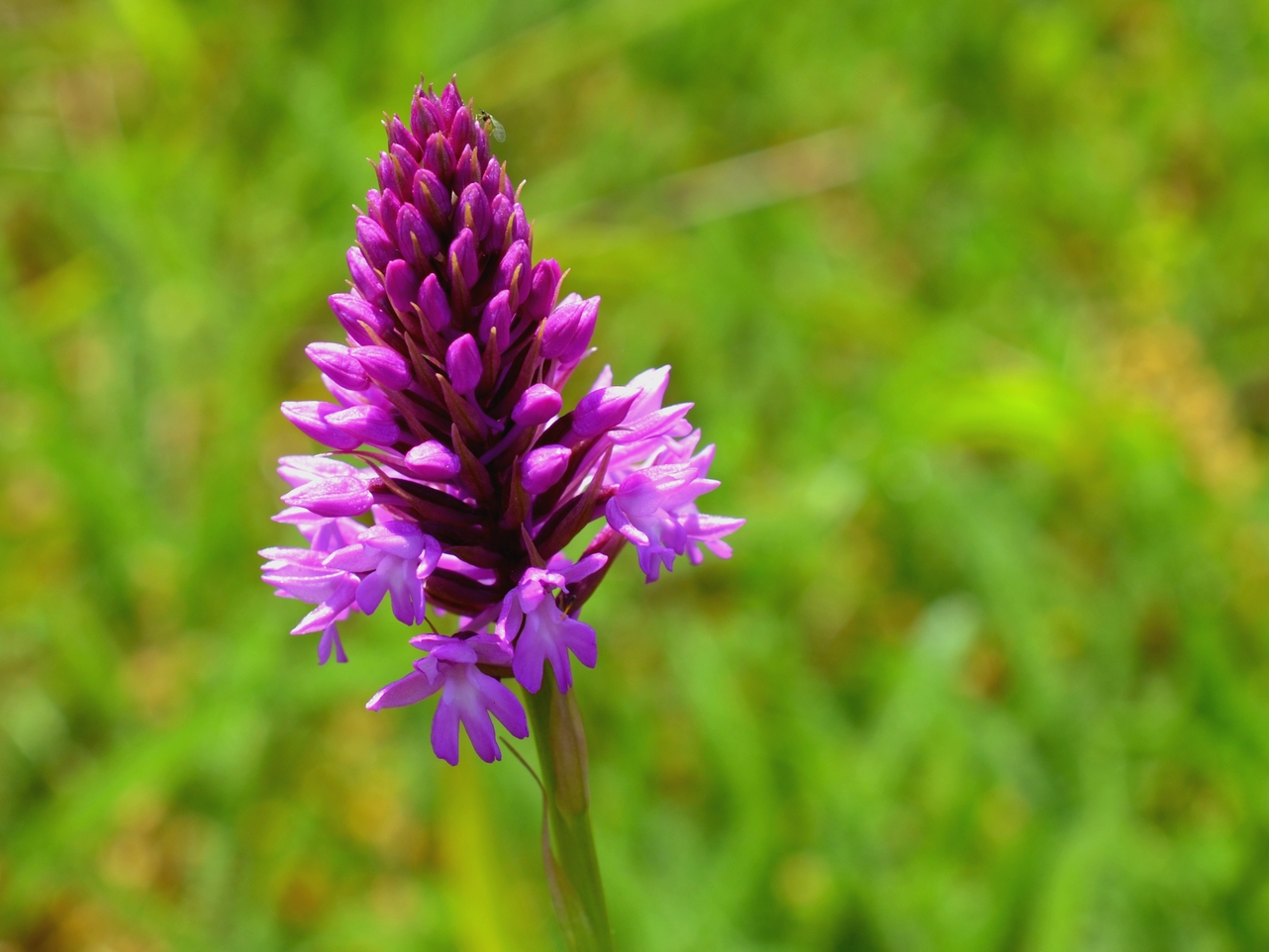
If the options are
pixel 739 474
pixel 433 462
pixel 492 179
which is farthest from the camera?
pixel 739 474

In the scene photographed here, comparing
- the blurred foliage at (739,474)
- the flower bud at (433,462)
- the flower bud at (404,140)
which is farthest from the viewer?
the blurred foliage at (739,474)

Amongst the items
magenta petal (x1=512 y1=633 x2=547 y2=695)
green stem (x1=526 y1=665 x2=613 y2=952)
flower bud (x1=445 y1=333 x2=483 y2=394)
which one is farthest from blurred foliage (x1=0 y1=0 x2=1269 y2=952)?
flower bud (x1=445 y1=333 x2=483 y2=394)

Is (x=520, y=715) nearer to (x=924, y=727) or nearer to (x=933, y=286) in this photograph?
(x=924, y=727)

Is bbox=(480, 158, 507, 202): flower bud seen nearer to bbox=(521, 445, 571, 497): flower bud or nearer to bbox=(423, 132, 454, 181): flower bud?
bbox=(423, 132, 454, 181): flower bud

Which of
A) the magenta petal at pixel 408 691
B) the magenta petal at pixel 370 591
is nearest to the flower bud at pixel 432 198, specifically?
the magenta petal at pixel 370 591

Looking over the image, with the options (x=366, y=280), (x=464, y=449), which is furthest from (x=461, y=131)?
(x=464, y=449)

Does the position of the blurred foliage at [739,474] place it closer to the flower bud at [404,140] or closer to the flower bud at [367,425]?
the flower bud at [367,425]

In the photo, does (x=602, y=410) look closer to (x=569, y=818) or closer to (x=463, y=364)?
(x=463, y=364)
